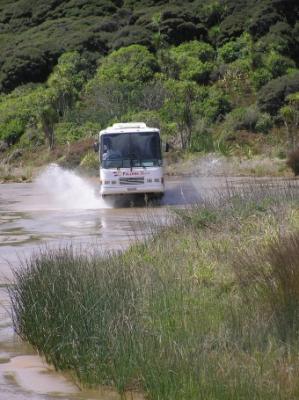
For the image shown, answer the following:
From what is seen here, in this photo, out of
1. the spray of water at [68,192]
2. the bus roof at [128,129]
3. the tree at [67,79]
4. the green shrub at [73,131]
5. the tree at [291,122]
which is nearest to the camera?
the bus roof at [128,129]

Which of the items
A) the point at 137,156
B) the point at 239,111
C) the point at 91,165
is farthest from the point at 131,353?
the point at 239,111

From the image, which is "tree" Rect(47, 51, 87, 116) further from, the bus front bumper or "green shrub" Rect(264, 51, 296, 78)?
the bus front bumper

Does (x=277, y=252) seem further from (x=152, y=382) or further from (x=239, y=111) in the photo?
(x=239, y=111)

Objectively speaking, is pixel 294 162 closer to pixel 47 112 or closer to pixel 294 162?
pixel 294 162

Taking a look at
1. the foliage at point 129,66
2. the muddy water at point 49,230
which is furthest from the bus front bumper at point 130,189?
the foliage at point 129,66

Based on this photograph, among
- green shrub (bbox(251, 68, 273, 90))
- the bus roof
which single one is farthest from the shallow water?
green shrub (bbox(251, 68, 273, 90))

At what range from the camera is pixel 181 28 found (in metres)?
77.9

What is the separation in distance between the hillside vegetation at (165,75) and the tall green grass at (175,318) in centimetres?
3734

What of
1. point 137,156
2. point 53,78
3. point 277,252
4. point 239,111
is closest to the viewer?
point 277,252

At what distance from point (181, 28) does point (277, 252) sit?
231 feet

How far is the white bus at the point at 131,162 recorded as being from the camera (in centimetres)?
2820

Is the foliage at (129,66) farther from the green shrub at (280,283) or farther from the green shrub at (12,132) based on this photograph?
the green shrub at (280,283)

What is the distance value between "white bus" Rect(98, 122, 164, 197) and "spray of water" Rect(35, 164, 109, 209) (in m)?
1.88

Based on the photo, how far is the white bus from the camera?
92.5 feet
